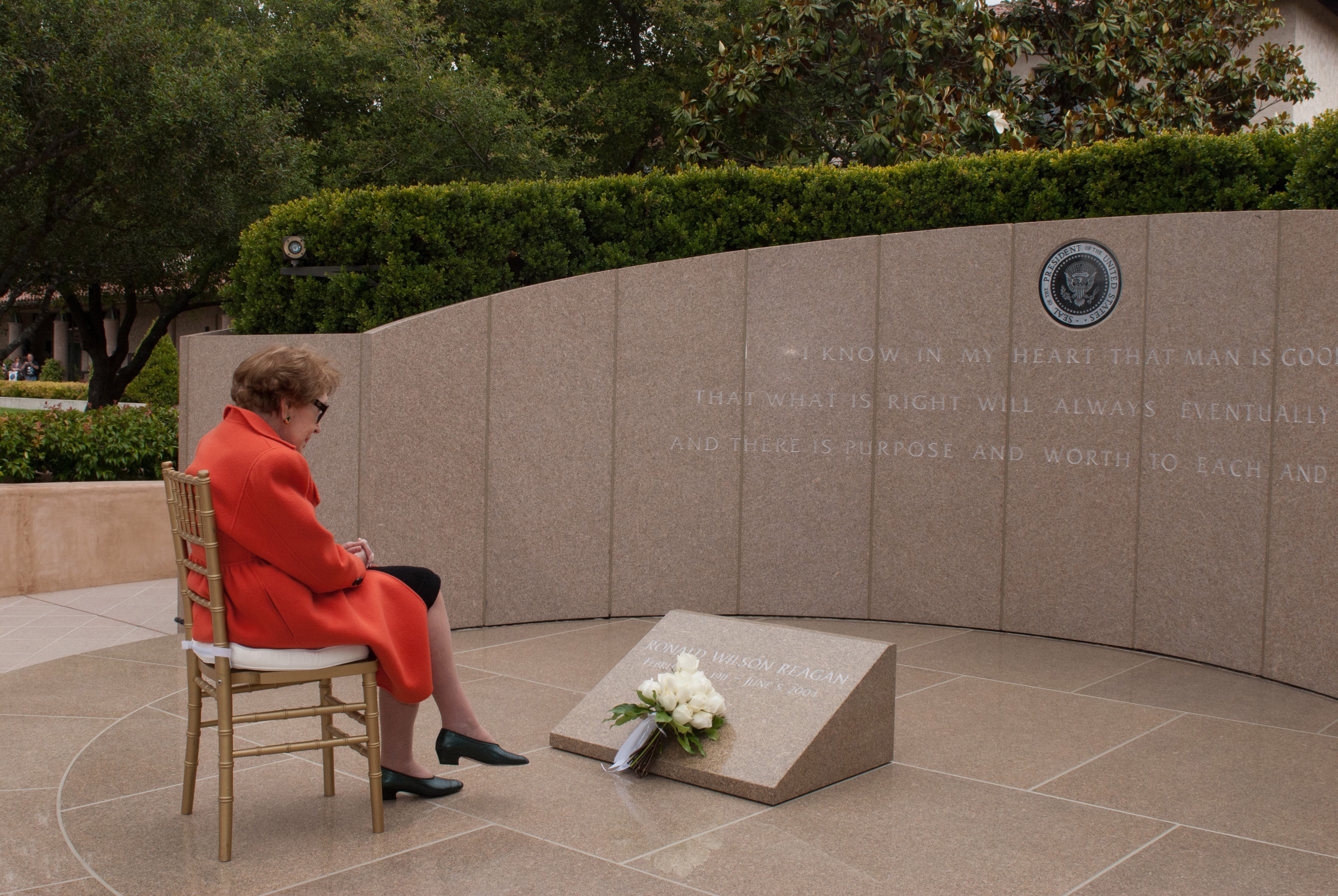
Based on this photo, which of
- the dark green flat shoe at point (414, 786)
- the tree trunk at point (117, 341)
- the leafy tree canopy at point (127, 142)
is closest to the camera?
the dark green flat shoe at point (414, 786)

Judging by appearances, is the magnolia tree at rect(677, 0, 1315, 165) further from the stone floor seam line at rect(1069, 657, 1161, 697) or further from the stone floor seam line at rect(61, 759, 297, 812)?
the stone floor seam line at rect(61, 759, 297, 812)

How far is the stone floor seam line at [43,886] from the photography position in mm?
3080

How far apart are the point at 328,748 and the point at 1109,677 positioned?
4.19 metres

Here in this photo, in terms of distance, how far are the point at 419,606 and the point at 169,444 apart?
6426 millimetres

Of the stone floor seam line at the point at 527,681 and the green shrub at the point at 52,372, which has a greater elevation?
the green shrub at the point at 52,372

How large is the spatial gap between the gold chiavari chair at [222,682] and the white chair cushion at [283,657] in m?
0.01

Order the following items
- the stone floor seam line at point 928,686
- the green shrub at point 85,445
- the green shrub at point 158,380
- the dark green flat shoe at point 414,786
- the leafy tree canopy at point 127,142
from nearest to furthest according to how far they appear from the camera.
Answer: the dark green flat shoe at point 414,786, the stone floor seam line at point 928,686, the green shrub at point 85,445, the leafy tree canopy at point 127,142, the green shrub at point 158,380

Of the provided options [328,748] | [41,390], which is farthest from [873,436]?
[41,390]

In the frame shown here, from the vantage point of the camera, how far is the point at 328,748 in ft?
11.9

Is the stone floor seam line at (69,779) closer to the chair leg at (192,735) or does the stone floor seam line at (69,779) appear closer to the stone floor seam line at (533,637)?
the chair leg at (192,735)

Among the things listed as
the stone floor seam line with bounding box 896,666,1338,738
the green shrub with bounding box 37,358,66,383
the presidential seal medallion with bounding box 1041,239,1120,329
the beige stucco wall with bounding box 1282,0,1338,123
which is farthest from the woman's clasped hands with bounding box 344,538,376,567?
the green shrub with bounding box 37,358,66,383

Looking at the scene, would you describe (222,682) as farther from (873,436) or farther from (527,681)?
(873,436)

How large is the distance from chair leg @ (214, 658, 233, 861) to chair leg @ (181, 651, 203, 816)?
27 cm

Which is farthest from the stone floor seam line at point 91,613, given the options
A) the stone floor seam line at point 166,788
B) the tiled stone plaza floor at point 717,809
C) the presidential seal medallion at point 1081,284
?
the presidential seal medallion at point 1081,284
